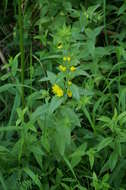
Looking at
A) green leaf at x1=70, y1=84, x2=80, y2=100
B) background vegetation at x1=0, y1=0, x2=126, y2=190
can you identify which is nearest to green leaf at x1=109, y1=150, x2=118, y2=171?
background vegetation at x1=0, y1=0, x2=126, y2=190

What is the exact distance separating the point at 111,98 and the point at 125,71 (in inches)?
12.0

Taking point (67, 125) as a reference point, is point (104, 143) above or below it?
below

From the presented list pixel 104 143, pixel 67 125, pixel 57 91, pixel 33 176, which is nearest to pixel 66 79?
pixel 57 91

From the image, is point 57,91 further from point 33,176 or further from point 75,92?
point 33,176

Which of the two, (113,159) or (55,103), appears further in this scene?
(113,159)

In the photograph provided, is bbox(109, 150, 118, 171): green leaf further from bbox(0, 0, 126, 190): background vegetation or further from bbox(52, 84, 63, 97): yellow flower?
bbox(52, 84, 63, 97): yellow flower

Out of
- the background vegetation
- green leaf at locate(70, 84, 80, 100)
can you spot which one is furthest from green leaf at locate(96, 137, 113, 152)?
green leaf at locate(70, 84, 80, 100)

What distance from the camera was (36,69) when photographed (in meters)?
2.66

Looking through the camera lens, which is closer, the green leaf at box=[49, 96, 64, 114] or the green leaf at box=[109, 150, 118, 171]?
the green leaf at box=[49, 96, 64, 114]

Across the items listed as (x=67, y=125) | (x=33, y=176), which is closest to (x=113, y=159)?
(x=67, y=125)

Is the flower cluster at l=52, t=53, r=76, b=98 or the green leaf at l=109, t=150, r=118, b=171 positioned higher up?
the flower cluster at l=52, t=53, r=76, b=98

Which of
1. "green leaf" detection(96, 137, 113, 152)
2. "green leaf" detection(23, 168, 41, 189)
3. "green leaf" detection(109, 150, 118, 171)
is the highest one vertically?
"green leaf" detection(96, 137, 113, 152)

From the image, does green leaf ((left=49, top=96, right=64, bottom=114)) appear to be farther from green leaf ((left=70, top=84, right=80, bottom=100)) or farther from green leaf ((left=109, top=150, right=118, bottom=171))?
green leaf ((left=109, top=150, right=118, bottom=171))

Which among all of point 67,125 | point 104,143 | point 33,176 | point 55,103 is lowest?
point 33,176
